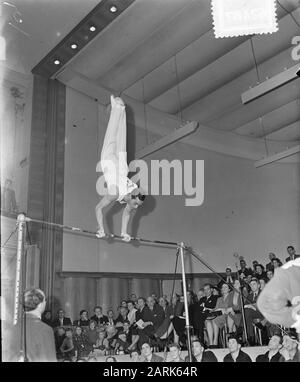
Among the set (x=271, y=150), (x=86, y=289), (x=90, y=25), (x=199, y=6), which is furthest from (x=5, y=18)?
(x=271, y=150)

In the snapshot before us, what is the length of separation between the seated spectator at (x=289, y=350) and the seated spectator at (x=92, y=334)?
245 cm

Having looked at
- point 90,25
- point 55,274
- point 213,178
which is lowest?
point 55,274

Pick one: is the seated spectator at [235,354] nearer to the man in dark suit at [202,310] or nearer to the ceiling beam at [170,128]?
the man in dark suit at [202,310]

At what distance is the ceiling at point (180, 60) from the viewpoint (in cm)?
685

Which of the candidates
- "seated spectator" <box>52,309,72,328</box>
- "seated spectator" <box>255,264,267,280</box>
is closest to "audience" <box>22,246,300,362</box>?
"seated spectator" <box>52,309,72,328</box>

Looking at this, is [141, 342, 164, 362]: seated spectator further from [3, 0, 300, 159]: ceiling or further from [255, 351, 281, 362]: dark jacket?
[3, 0, 300, 159]: ceiling

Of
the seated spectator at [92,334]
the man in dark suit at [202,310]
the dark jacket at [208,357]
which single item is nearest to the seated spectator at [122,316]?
the seated spectator at [92,334]

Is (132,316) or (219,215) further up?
(219,215)

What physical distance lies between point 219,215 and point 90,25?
17.9 ft

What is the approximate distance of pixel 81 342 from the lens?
5.57 m

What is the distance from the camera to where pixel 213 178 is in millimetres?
10578

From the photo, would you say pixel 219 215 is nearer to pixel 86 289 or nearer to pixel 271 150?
pixel 271 150

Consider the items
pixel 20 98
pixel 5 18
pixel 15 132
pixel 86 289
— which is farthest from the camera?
pixel 86 289

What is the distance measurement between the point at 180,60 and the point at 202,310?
4.89 m
